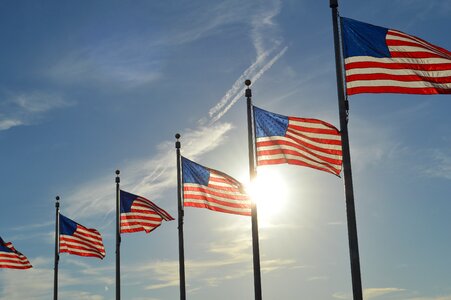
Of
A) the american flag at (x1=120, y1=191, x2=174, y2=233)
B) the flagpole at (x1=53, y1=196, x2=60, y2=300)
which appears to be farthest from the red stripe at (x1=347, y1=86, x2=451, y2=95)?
the flagpole at (x1=53, y1=196, x2=60, y2=300)

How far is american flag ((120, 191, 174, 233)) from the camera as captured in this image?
35.7 meters

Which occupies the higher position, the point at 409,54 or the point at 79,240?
the point at 409,54

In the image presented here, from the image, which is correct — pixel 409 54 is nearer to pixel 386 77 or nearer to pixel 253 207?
pixel 386 77

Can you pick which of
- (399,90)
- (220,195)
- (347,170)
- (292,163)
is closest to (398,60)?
(399,90)

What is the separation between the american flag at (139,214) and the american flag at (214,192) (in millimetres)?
4020

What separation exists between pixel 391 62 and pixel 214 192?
11987 mm

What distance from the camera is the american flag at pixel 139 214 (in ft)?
117

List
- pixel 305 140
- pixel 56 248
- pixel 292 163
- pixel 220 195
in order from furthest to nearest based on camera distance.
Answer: pixel 56 248 < pixel 220 195 < pixel 292 163 < pixel 305 140

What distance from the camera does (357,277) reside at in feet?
61.6

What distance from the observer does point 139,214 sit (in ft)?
120

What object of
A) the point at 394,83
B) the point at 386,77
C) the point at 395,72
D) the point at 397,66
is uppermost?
the point at 397,66

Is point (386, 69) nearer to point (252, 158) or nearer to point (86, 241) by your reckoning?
point (252, 158)

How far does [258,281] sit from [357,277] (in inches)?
319

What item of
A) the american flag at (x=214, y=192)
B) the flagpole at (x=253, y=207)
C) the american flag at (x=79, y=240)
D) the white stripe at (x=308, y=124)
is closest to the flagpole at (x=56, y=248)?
the american flag at (x=79, y=240)
